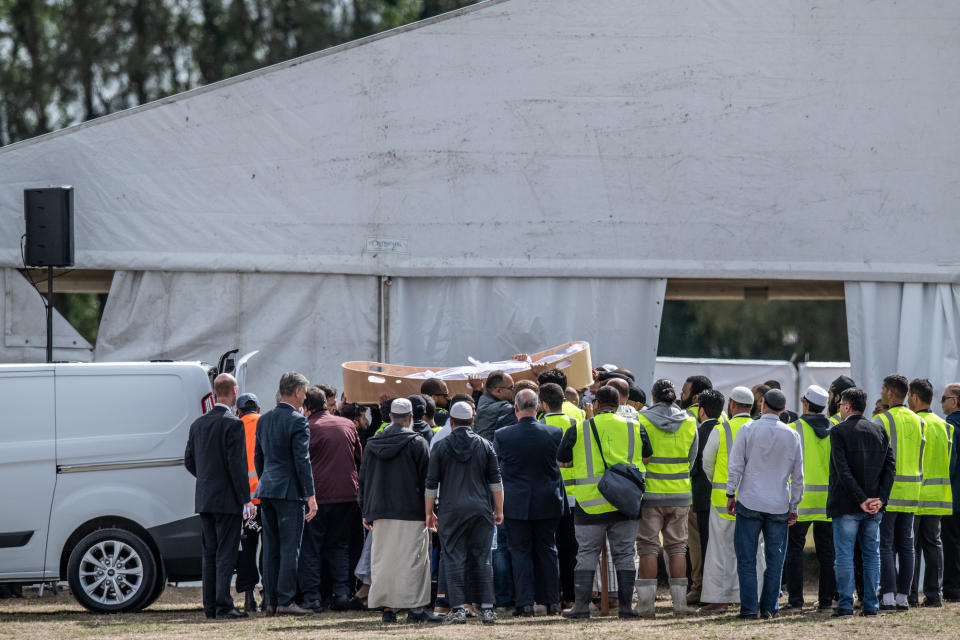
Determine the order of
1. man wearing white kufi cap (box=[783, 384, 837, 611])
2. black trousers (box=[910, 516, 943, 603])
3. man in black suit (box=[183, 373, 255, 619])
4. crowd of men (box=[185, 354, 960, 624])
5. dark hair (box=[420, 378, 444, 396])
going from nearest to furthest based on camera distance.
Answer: crowd of men (box=[185, 354, 960, 624])
man in black suit (box=[183, 373, 255, 619])
man wearing white kufi cap (box=[783, 384, 837, 611])
black trousers (box=[910, 516, 943, 603])
dark hair (box=[420, 378, 444, 396])

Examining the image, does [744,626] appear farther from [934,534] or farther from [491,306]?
[491,306]

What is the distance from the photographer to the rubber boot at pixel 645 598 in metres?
9.15

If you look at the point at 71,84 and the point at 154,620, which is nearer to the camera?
the point at 154,620

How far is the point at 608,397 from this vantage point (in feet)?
29.7

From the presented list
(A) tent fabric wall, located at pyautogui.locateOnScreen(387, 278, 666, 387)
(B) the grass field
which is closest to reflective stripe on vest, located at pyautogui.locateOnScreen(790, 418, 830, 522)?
(B) the grass field

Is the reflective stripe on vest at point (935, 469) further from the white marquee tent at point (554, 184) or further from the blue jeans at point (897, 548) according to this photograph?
the white marquee tent at point (554, 184)

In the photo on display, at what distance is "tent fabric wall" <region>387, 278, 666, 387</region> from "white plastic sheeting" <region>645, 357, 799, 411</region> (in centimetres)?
706

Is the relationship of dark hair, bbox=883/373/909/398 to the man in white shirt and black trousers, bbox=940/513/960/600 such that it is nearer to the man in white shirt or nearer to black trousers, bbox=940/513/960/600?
the man in white shirt

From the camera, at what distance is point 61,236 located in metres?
11.6

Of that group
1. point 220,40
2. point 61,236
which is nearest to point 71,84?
point 220,40

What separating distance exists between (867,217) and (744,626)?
4948 mm

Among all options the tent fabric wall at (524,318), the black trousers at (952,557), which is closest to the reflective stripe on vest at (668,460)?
the black trousers at (952,557)

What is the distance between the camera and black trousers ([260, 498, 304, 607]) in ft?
30.5

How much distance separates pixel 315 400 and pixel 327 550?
1148 mm
